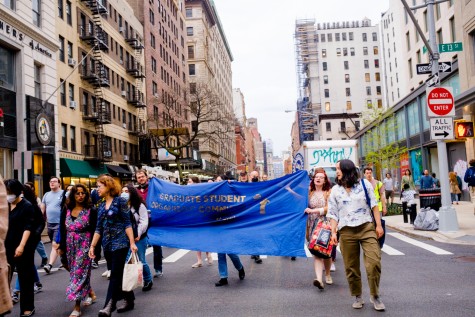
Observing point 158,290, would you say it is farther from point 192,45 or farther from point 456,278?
point 192,45

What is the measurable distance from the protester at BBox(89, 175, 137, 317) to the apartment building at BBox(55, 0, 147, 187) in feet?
70.1

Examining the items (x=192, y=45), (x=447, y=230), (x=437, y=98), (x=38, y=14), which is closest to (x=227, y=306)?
(x=447, y=230)

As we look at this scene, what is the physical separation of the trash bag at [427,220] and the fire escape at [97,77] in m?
26.5

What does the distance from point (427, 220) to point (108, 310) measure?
11679mm

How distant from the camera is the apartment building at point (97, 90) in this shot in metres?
33.5

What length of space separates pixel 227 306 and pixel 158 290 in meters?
1.79

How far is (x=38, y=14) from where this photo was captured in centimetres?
2833

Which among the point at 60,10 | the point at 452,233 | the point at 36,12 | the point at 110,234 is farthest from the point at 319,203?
the point at 60,10

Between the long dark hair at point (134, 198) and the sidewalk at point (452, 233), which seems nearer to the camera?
the long dark hair at point (134, 198)

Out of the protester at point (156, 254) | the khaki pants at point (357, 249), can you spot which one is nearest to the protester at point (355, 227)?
the khaki pants at point (357, 249)

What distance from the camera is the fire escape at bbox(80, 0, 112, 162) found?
37000 millimetres

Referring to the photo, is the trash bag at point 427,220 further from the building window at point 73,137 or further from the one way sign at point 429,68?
the building window at point 73,137

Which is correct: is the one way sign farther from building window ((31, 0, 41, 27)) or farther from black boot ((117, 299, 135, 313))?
building window ((31, 0, 41, 27))

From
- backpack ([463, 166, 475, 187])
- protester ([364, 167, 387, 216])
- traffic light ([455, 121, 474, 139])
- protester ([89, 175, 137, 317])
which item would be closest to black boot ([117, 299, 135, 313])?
protester ([89, 175, 137, 317])
